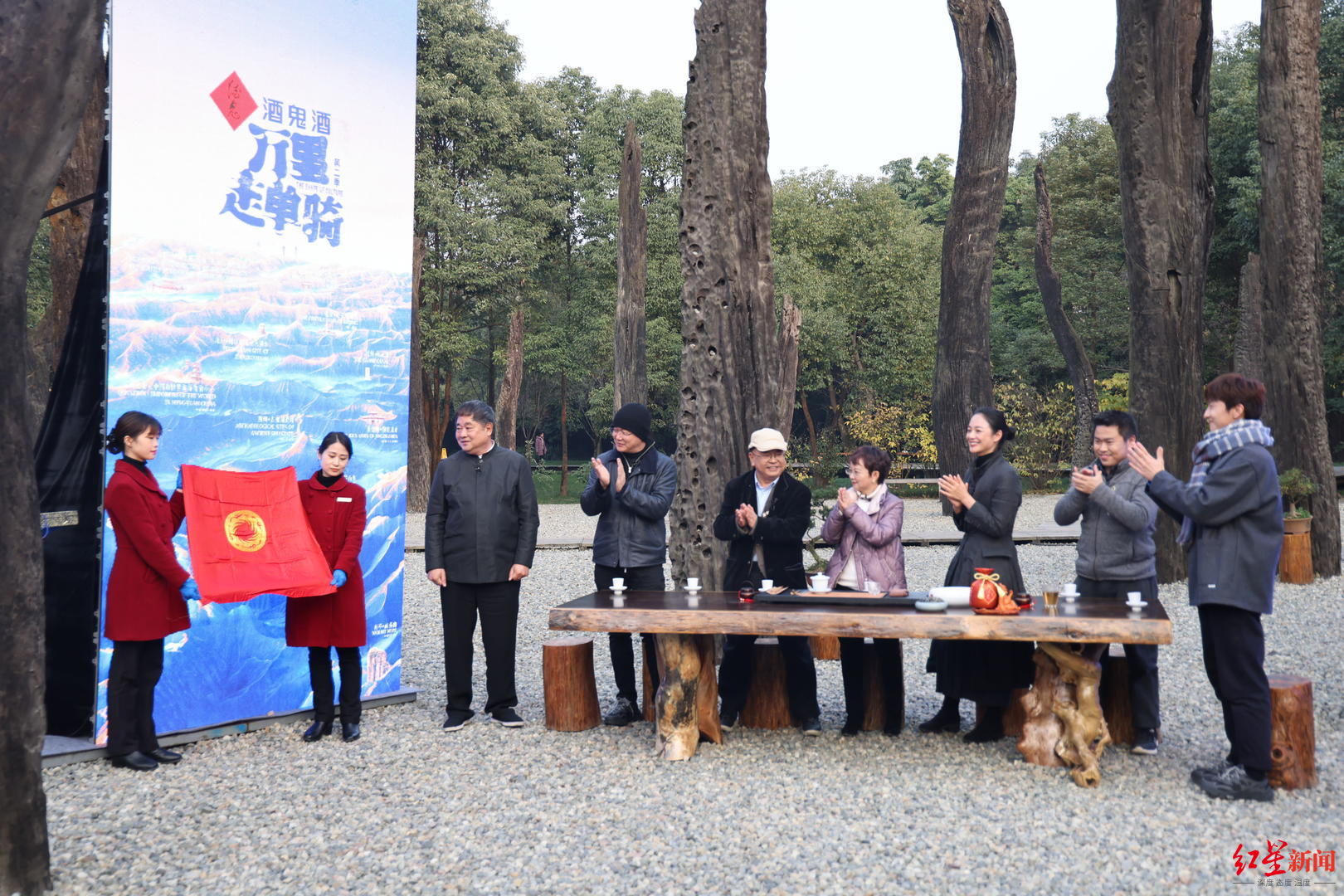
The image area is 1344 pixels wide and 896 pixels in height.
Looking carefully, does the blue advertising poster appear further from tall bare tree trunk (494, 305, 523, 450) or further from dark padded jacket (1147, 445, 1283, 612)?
tall bare tree trunk (494, 305, 523, 450)

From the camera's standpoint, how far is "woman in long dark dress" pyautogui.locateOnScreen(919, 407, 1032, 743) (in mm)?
5098

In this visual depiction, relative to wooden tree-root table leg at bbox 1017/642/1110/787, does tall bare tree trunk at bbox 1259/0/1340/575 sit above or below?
above

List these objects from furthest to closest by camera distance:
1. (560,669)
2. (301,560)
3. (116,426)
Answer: (560,669) → (301,560) → (116,426)

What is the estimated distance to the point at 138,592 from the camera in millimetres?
4973

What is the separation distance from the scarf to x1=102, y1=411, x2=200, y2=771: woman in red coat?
431cm

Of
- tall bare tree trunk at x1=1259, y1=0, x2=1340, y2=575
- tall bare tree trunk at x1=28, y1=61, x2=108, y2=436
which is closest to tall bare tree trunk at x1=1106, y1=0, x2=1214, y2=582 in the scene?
tall bare tree trunk at x1=1259, y1=0, x2=1340, y2=575

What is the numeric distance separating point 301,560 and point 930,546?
9985mm

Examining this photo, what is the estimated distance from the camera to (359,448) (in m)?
6.10

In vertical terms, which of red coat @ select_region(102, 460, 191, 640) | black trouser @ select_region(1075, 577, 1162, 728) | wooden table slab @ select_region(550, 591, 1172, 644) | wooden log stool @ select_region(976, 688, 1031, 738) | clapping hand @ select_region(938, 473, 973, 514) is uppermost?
clapping hand @ select_region(938, 473, 973, 514)

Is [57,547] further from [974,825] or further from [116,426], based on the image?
[974,825]

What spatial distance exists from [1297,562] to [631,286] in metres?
9.64

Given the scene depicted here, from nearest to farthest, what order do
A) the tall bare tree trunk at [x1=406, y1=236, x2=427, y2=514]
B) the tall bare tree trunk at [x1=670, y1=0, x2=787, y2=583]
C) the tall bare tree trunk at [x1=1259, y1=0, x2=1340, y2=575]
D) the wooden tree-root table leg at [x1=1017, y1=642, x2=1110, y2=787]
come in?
the wooden tree-root table leg at [x1=1017, y1=642, x2=1110, y2=787], the tall bare tree trunk at [x1=670, y1=0, x2=787, y2=583], the tall bare tree trunk at [x1=1259, y1=0, x2=1340, y2=575], the tall bare tree trunk at [x1=406, y1=236, x2=427, y2=514]

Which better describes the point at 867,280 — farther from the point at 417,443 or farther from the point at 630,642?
the point at 630,642

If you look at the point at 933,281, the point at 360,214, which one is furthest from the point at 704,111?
the point at 933,281
